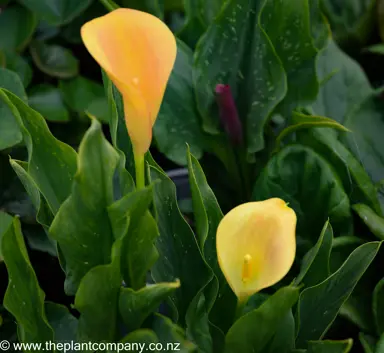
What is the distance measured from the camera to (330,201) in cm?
44

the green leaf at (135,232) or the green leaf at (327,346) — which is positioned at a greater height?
the green leaf at (135,232)

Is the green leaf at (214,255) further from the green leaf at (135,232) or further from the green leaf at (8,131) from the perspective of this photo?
the green leaf at (8,131)

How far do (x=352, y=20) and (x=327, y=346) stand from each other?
→ 1.67ft

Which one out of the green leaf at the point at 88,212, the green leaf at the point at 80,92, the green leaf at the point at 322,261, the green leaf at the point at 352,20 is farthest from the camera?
the green leaf at the point at 352,20

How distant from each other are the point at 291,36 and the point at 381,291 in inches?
8.7

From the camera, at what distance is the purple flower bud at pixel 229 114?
0.48 meters

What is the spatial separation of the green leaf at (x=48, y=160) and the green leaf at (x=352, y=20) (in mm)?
473

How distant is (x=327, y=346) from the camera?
326 millimetres

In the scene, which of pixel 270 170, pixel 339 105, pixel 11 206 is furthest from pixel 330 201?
pixel 11 206

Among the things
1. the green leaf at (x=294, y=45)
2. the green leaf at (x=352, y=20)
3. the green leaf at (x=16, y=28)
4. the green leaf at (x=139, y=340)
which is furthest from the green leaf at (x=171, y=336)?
the green leaf at (x=352, y=20)

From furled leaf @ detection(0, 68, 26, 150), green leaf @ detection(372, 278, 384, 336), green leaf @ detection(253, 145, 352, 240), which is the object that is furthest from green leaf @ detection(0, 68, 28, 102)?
green leaf @ detection(372, 278, 384, 336)

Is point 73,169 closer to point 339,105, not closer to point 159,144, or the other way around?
point 159,144

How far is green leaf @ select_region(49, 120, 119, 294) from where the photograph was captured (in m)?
0.27

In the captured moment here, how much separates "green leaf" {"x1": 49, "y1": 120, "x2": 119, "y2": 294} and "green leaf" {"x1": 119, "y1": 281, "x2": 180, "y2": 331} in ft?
0.09
